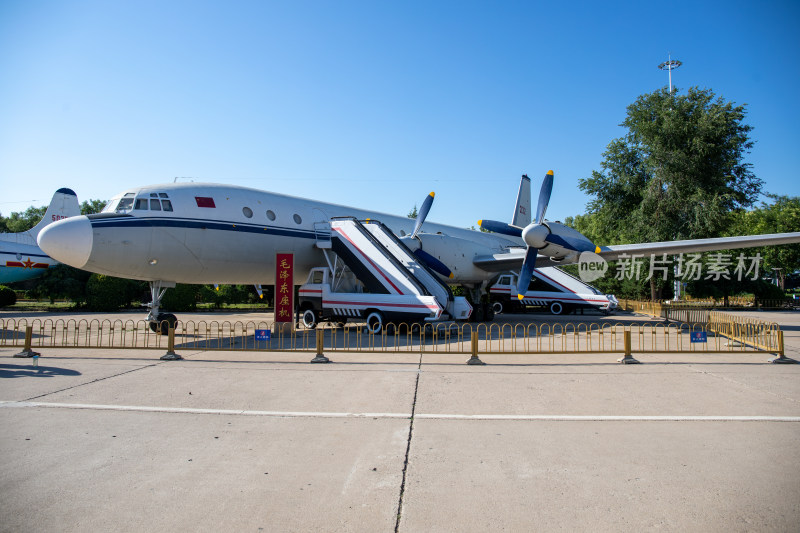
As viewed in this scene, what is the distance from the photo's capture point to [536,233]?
54.8 feet

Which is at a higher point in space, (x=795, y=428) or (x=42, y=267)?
(x=42, y=267)

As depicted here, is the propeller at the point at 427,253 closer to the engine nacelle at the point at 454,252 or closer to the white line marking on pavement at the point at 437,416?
the engine nacelle at the point at 454,252

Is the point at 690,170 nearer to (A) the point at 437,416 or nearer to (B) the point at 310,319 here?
(B) the point at 310,319

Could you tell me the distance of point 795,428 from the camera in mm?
5832

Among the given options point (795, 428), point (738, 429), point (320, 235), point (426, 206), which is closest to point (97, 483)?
point (738, 429)

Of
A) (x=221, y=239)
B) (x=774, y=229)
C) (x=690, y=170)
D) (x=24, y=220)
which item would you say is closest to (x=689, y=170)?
(x=690, y=170)

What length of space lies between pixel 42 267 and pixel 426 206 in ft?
90.7

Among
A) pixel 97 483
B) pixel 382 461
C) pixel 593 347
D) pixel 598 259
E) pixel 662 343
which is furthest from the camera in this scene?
pixel 598 259

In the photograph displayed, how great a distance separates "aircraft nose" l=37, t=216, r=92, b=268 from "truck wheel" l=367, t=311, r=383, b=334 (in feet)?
26.8

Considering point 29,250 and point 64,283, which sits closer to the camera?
point 64,283

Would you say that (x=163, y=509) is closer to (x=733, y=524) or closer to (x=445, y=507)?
(x=445, y=507)

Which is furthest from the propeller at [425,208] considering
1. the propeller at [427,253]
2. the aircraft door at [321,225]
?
the aircraft door at [321,225]

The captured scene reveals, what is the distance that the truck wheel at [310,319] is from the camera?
58.8 ft

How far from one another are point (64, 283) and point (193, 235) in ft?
74.0
